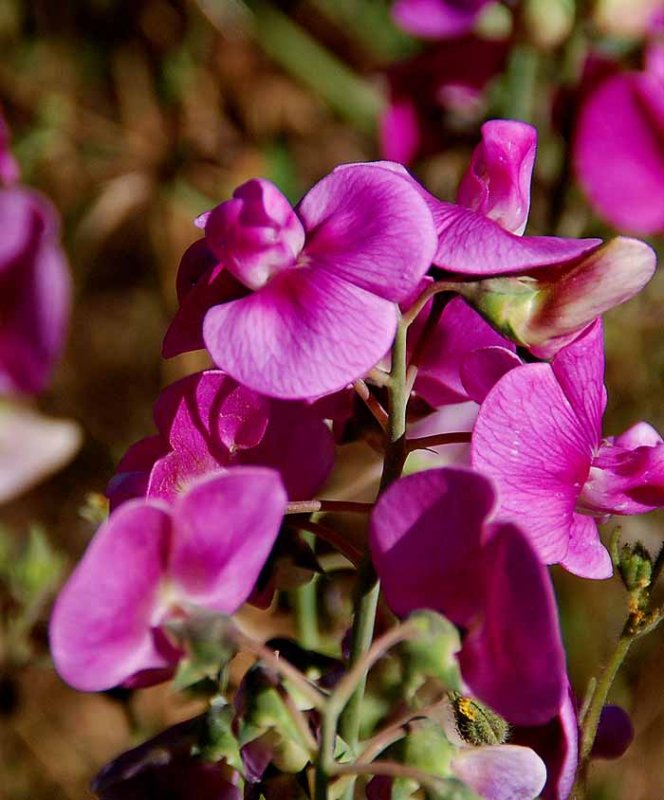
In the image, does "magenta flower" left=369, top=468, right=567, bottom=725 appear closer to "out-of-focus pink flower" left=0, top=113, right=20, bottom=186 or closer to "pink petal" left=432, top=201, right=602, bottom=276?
"pink petal" left=432, top=201, right=602, bottom=276

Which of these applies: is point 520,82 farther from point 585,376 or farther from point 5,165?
point 585,376

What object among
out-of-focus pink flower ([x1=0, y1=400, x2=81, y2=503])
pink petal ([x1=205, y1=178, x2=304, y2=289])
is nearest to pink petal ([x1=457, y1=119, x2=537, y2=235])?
pink petal ([x1=205, y1=178, x2=304, y2=289])

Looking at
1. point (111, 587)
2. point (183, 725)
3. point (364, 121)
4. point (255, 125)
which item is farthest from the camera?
point (255, 125)

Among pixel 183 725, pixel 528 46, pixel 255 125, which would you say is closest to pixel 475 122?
pixel 528 46

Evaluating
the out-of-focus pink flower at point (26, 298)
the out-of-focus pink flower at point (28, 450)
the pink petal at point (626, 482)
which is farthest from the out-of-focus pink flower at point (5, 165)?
the pink petal at point (626, 482)

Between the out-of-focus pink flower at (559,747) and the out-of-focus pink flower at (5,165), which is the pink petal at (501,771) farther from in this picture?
the out-of-focus pink flower at (5,165)

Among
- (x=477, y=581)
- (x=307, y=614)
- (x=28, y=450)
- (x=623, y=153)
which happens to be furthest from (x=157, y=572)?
(x=623, y=153)

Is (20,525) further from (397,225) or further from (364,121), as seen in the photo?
(397,225)
